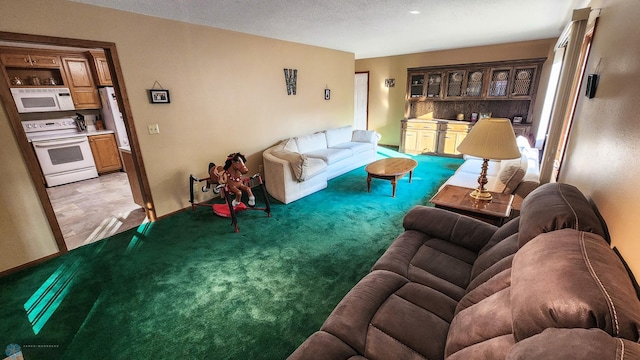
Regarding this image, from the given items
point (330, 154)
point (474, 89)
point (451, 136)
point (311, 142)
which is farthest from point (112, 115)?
point (474, 89)

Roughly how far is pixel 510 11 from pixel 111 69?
15.6ft

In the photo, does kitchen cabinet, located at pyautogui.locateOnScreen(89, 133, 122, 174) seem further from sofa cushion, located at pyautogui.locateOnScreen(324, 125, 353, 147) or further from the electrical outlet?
sofa cushion, located at pyautogui.locateOnScreen(324, 125, 353, 147)

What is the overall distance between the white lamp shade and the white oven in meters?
6.50

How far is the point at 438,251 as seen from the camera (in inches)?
71.7

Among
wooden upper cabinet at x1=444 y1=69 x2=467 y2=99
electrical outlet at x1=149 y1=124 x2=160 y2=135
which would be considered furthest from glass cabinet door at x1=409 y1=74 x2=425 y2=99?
electrical outlet at x1=149 y1=124 x2=160 y2=135

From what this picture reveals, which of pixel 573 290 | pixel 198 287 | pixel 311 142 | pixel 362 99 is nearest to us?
pixel 573 290

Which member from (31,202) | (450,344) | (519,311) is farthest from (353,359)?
(31,202)

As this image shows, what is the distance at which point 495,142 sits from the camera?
2.07 metres

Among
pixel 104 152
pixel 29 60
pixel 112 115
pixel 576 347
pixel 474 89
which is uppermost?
pixel 29 60

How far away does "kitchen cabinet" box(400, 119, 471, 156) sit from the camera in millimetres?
6000

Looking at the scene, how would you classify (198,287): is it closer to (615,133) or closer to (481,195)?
(481,195)

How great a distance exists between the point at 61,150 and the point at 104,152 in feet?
2.28

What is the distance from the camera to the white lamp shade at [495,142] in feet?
6.72

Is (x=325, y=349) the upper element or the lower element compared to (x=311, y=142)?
lower
